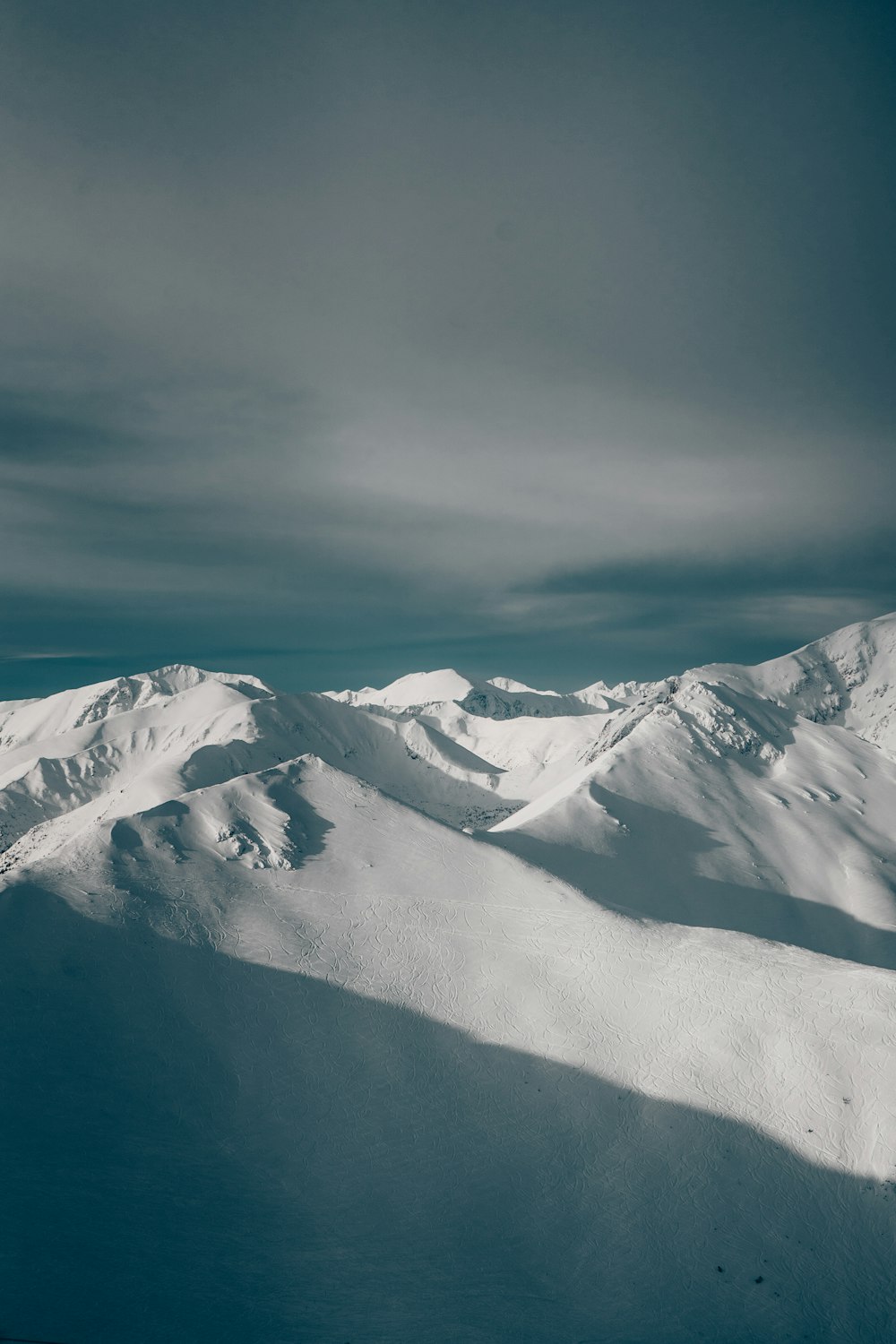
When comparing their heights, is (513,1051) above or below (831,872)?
above

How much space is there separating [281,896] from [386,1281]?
31.9m

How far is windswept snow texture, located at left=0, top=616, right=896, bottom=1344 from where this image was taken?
30328 millimetres

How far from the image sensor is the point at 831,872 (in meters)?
113

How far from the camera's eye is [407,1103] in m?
43.1

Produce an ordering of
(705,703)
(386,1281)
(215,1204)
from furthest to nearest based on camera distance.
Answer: (705,703)
(215,1204)
(386,1281)

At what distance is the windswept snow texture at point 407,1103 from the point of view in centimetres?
3033

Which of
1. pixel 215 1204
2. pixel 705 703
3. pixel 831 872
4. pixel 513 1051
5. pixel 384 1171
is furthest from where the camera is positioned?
pixel 705 703

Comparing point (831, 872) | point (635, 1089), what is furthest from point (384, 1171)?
point (831, 872)

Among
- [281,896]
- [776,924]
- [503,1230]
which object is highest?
[281,896]

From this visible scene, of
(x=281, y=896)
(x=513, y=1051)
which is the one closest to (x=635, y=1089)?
(x=513, y=1051)

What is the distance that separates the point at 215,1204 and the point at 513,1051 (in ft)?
A: 65.2

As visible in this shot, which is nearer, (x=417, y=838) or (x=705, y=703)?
(x=417, y=838)

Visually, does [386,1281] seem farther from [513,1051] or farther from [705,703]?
[705,703]

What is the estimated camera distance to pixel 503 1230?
1395 inches
